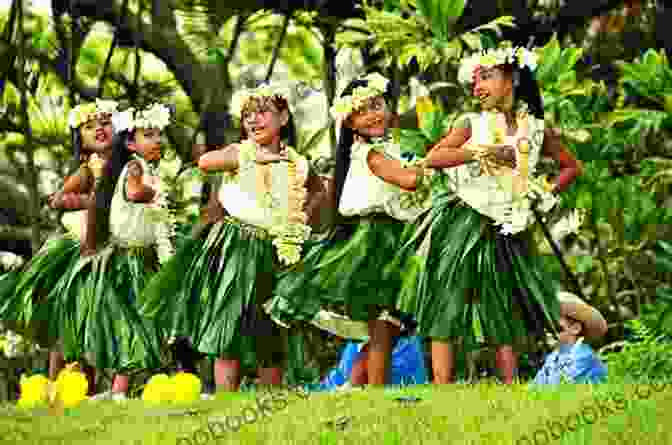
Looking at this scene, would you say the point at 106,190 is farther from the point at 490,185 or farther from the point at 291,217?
the point at 490,185

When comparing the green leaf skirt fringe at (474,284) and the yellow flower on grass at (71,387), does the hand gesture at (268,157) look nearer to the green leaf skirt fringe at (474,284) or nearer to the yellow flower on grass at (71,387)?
the green leaf skirt fringe at (474,284)

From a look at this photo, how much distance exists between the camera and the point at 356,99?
20.6 feet

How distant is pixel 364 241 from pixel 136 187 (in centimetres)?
134

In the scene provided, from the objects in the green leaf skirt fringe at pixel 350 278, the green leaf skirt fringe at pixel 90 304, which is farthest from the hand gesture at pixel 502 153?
the green leaf skirt fringe at pixel 90 304

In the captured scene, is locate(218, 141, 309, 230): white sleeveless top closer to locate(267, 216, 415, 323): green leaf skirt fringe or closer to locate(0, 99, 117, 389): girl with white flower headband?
locate(267, 216, 415, 323): green leaf skirt fringe

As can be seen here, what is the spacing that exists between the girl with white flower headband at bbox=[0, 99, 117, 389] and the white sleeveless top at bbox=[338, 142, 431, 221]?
→ 147 cm

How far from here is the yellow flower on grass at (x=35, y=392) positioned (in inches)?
262

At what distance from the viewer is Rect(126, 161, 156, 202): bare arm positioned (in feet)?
22.5

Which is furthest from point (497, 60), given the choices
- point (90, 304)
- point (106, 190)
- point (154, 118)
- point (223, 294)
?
point (90, 304)

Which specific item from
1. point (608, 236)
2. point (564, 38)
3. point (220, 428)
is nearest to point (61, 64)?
point (564, 38)

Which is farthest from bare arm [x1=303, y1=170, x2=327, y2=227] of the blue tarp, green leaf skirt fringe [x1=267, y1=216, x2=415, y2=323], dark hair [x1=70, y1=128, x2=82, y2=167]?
dark hair [x1=70, y1=128, x2=82, y2=167]

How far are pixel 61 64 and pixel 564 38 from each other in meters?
4.15

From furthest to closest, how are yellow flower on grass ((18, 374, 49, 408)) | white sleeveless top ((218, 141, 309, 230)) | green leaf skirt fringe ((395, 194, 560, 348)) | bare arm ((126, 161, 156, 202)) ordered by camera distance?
bare arm ((126, 161, 156, 202)) → yellow flower on grass ((18, 374, 49, 408)) → white sleeveless top ((218, 141, 309, 230)) → green leaf skirt fringe ((395, 194, 560, 348))

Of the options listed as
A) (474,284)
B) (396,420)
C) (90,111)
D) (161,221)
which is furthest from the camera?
(90,111)
